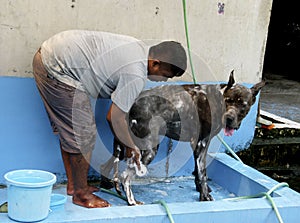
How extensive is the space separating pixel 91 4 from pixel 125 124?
1.30 m

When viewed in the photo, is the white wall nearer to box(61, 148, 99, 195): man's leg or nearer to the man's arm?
box(61, 148, 99, 195): man's leg

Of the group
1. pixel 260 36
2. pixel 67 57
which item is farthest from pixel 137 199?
pixel 260 36

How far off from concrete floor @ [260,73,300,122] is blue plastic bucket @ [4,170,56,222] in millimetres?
4361

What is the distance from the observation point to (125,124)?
3.66m

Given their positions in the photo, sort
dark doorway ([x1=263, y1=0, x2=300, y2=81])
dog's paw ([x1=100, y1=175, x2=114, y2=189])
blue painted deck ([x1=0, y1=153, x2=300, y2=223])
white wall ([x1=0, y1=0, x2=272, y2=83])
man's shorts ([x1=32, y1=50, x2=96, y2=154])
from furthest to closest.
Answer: dark doorway ([x1=263, y1=0, x2=300, y2=81])
dog's paw ([x1=100, y1=175, x2=114, y2=189])
white wall ([x1=0, y1=0, x2=272, y2=83])
man's shorts ([x1=32, y1=50, x2=96, y2=154])
blue painted deck ([x1=0, y1=153, x2=300, y2=223])

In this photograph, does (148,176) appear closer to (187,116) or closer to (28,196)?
(187,116)

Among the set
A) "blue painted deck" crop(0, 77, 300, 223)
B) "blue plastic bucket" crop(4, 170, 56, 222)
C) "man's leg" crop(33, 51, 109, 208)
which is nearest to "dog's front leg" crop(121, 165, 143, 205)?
"blue painted deck" crop(0, 77, 300, 223)

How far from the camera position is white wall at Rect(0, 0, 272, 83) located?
409cm

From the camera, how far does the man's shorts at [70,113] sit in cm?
360

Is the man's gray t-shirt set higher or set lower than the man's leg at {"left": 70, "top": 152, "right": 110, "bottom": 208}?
higher

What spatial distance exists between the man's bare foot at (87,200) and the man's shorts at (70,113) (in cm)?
34

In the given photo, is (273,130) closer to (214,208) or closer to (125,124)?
(214,208)

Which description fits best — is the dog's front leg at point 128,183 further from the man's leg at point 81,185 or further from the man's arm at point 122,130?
the man's leg at point 81,185

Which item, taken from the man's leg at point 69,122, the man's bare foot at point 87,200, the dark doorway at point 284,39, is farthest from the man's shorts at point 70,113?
the dark doorway at point 284,39
